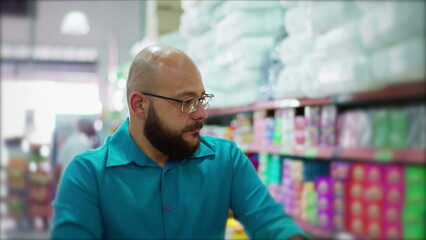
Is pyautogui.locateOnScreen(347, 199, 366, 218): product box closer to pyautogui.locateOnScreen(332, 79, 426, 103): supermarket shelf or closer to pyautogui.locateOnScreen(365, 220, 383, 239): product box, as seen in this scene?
pyautogui.locateOnScreen(365, 220, 383, 239): product box

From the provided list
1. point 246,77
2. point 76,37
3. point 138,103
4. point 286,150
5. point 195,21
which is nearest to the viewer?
point 138,103

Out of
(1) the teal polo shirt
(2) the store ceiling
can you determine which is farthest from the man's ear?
(2) the store ceiling

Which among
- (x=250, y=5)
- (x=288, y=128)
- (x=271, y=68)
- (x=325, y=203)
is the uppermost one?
(x=250, y=5)

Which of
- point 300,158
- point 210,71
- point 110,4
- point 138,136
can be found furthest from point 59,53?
point 138,136

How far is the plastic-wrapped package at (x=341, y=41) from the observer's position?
1829mm

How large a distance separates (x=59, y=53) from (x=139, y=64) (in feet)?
36.1

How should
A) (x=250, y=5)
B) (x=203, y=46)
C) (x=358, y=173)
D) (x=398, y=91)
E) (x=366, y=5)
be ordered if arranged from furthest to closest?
1. (x=203, y=46)
2. (x=250, y=5)
3. (x=358, y=173)
4. (x=366, y=5)
5. (x=398, y=91)

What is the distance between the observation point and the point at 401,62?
1490mm

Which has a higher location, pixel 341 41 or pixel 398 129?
pixel 341 41

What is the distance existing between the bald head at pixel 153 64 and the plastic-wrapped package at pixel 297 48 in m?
1.17

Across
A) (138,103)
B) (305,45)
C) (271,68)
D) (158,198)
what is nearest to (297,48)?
(305,45)

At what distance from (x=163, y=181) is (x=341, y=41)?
0.86 metres

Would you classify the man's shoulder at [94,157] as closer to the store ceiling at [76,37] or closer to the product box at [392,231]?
the product box at [392,231]

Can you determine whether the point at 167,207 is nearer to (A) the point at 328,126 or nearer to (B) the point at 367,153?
(B) the point at 367,153
